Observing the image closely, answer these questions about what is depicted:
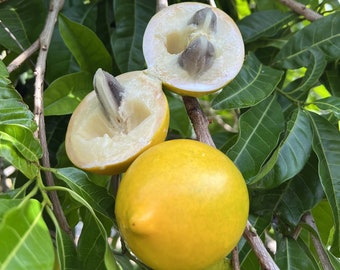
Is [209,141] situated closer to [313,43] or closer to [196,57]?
[196,57]

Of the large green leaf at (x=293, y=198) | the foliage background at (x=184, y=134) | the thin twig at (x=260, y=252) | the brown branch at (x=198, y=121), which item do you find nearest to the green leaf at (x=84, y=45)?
the foliage background at (x=184, y=134)

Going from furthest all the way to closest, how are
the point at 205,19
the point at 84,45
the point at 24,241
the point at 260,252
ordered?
1. the point at 84,45
2. the point at 205,19
3. the point at 260,252
4. the point at 24,241

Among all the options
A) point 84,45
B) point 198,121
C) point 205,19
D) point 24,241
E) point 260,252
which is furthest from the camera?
point 84,45

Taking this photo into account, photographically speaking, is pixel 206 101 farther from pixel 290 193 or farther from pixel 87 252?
pixel 87 252

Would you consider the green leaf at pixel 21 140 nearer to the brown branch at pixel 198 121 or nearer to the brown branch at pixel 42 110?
the brown branch at pixel 42 110

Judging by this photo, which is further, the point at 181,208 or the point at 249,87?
the point at 249,87

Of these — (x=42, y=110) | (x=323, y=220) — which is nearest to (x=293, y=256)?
(x=323, y=220)
